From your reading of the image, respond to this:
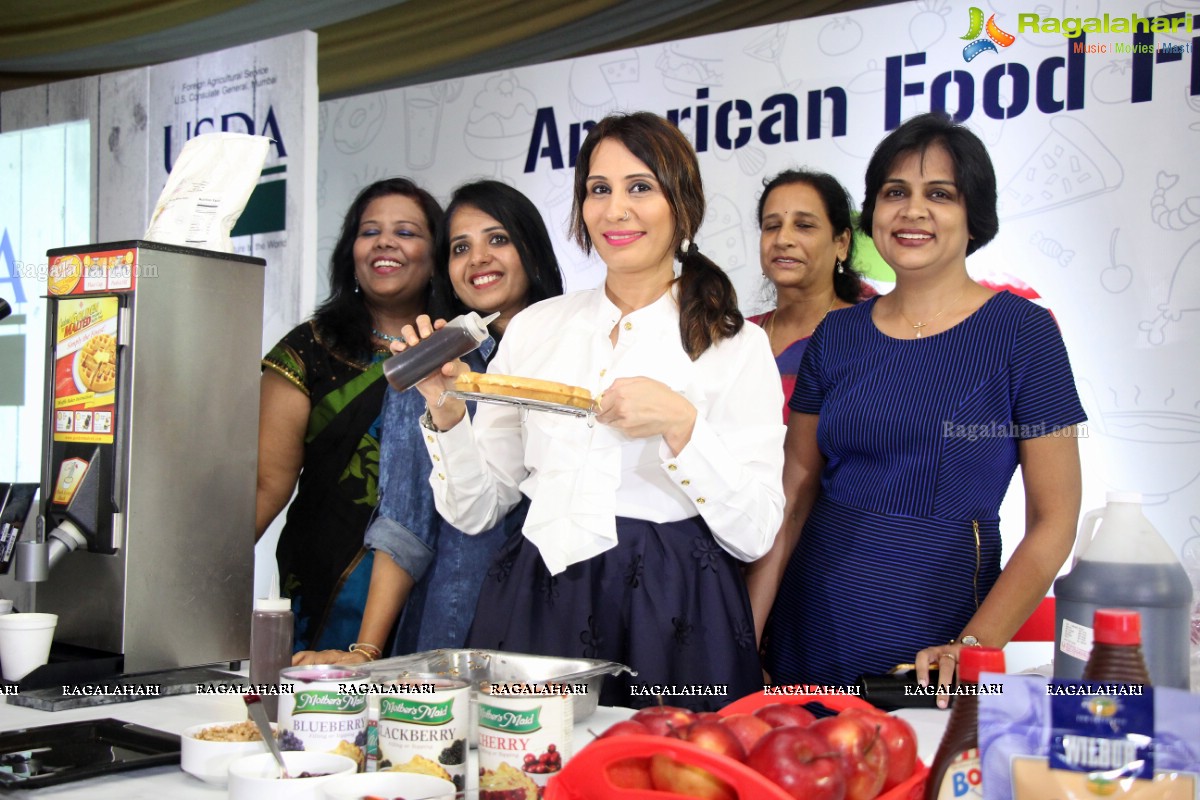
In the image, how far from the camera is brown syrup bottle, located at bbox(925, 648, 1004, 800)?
865mm

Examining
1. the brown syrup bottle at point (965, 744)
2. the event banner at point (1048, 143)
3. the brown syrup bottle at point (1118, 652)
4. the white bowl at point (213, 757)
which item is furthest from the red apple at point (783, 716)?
the event banner at point (1048, 143)

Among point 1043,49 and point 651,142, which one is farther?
point 1043,49

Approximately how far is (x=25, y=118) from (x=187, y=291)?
345 cm

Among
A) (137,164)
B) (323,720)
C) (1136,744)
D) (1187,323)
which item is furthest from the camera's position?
(137,164)

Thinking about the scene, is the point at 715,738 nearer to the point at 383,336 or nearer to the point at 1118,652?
the point at 1118,652

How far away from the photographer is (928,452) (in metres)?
1.90

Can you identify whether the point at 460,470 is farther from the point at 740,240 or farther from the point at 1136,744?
the point at 740,240

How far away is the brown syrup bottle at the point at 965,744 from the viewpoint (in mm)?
865

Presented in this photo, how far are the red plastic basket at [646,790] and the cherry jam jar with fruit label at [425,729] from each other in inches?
5.7

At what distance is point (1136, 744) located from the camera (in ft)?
2.59

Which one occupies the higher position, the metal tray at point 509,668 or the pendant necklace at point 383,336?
the pendant necklace at point 383,336

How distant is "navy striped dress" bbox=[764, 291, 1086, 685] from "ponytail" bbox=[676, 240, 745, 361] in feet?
0.98

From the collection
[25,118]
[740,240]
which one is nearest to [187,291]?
[740,240]

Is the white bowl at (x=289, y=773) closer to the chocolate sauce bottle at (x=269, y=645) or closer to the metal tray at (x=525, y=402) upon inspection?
the chocolate sauce bottle at (x=269, y=645)
